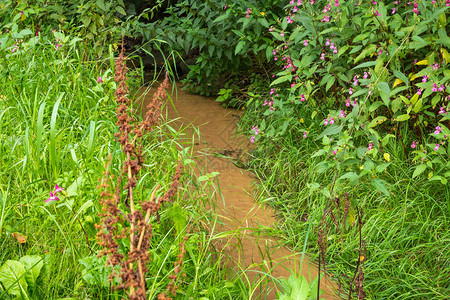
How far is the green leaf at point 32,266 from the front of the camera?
2179 mm

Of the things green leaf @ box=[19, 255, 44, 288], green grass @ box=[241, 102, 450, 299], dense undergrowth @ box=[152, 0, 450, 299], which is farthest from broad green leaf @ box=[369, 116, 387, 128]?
green leaf @ box=[19, 255, 44, 288]

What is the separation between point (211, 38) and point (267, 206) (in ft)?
6.68

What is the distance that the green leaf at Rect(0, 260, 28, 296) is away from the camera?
2135 millimetres

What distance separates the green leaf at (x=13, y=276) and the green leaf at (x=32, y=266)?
0.03m

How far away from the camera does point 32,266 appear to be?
212cm

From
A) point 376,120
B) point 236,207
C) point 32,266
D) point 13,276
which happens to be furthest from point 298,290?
point 236,207

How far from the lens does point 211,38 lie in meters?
4.95

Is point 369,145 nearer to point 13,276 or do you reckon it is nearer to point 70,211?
point 70,211

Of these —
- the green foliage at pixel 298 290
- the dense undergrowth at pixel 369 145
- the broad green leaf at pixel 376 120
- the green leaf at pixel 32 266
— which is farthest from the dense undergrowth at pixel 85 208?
the broad green leaf at pixel 376 120

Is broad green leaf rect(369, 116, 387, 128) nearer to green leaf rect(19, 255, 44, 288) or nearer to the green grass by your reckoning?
the green grass

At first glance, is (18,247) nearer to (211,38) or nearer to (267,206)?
(267,206)

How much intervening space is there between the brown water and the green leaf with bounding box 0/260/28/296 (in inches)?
35.4

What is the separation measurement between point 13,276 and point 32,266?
0.48 ft

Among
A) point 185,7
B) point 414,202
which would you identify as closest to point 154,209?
point 414,202
